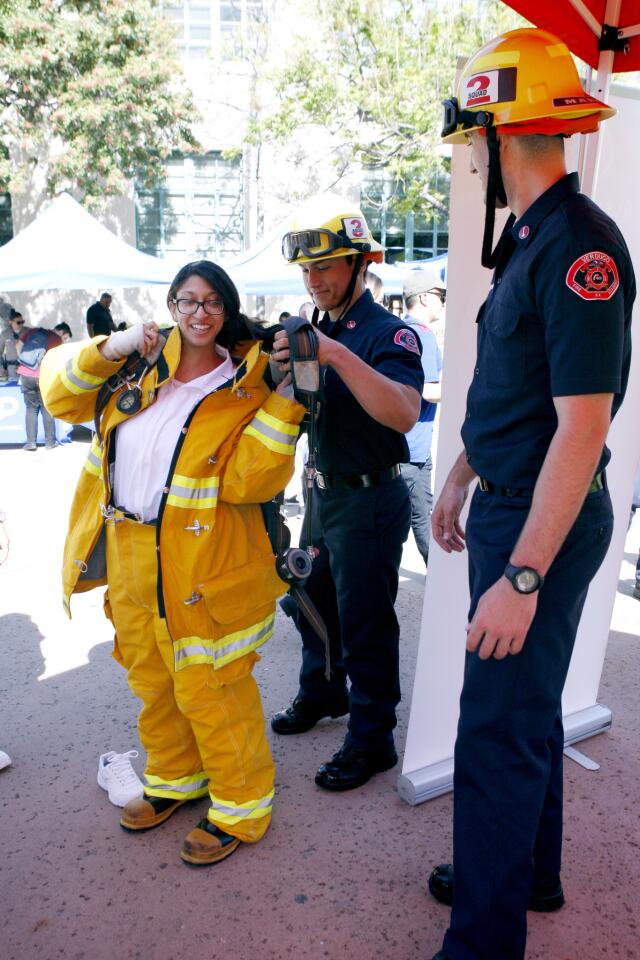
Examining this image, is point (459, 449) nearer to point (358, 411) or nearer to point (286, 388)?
point (358, 411)

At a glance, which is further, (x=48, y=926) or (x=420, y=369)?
(x=420, y=369)

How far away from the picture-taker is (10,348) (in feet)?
44.8

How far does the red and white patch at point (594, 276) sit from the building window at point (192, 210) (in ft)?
73.2

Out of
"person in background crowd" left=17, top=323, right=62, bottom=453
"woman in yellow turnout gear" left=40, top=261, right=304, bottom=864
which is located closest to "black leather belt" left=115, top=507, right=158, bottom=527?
"woman in yellow turnout gear" left=40, top=261, right=304, bottom=864

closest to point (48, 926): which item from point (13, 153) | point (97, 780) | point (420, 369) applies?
point (97, 780)

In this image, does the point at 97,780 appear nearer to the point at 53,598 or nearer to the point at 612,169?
the point at 53,598

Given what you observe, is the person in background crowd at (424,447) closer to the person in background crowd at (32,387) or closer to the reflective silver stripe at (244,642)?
the reflective silver stripe at (244,642)

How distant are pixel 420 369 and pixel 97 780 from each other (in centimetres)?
192

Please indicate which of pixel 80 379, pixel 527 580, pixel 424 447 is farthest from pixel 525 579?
pixel 424 447

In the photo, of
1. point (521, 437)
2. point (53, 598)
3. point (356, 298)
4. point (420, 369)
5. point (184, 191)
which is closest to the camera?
point (521, 437)

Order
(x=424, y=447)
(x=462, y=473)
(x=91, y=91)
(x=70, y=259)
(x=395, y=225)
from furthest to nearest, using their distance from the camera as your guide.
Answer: (x=395, y=225) → (x=91, y=91) → (x=70, y=259) → (x=424, y=447) → (x=462, y=473)

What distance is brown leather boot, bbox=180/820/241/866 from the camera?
2498 mm

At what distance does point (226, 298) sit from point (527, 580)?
4.43 feet

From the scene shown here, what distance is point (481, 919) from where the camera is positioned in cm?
186
